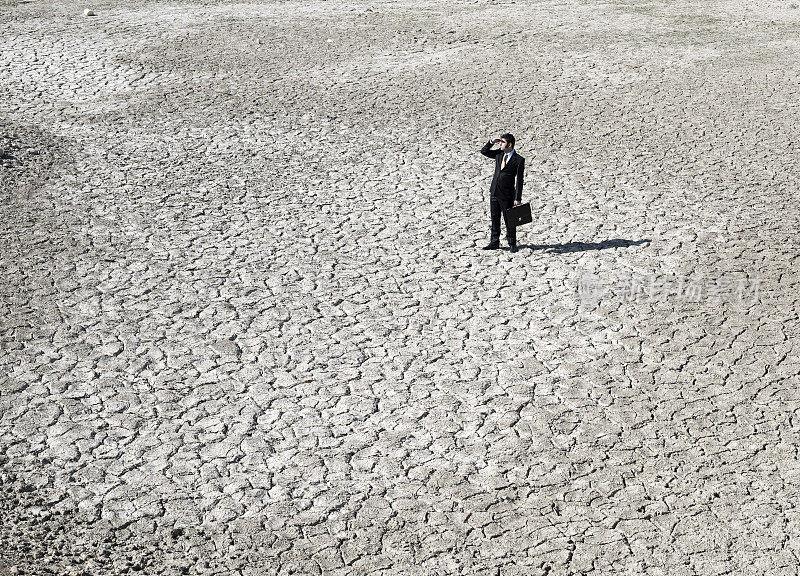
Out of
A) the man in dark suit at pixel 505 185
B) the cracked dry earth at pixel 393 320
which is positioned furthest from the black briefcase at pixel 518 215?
the cracked dry earth at pixel 393 320

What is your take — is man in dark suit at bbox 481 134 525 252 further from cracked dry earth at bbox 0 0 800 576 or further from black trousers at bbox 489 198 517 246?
cracked dry earth at bbox 0 0 800 576

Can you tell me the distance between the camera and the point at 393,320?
396 inches

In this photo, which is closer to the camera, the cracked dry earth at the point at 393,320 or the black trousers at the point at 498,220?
the cracked dry earth at the point at 393,320

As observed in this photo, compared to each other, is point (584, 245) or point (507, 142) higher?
point (507, 142)

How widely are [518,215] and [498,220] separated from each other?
0.37 meters

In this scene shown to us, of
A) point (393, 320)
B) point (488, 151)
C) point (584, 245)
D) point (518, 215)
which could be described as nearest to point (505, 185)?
point (518, 215)

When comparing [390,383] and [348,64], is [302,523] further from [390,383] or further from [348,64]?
[348,64]

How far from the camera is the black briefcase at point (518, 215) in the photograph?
11.3 m

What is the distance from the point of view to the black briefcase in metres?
11.3

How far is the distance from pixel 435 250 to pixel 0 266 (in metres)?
5.16

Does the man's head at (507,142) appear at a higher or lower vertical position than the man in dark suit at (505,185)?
higher

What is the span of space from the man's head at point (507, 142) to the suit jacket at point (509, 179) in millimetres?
96

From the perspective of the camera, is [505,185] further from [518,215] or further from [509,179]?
[518,215]

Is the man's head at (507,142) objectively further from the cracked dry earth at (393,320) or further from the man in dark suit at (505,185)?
the cracked dry earth at (393,320)
